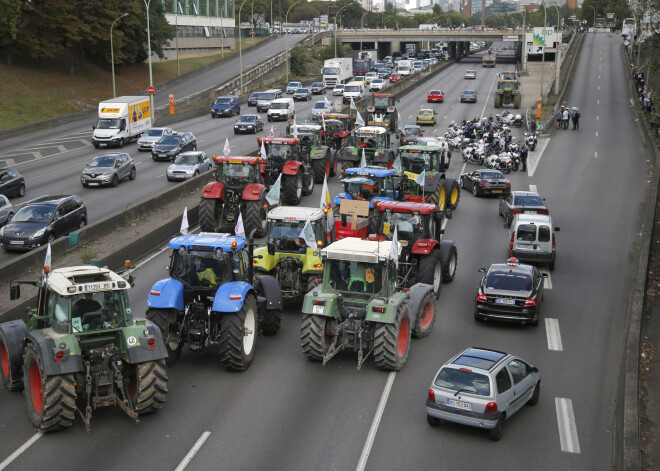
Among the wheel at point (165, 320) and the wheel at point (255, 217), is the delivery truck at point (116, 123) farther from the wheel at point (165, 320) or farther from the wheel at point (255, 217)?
the wheel at point (165, 320)

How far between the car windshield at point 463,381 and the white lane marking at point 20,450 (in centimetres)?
702

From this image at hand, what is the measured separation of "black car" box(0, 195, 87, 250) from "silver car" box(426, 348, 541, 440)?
17203 millimetres

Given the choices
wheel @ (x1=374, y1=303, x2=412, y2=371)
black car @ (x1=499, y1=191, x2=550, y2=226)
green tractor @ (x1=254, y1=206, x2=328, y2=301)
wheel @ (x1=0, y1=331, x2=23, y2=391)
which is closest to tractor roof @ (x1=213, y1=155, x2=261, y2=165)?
green tractor @ (x1=254, y1=206, x2=328, y2=301)

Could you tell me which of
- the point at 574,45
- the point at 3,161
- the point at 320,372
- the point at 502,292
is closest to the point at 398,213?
the point at 502,292

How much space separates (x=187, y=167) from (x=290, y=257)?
20.2m

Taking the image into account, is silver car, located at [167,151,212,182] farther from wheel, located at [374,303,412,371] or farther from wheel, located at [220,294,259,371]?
wheel, located at [374,303,412,371]

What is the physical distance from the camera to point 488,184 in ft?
121

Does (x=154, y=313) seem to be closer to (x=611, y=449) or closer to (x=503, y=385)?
(x=503, y=385)

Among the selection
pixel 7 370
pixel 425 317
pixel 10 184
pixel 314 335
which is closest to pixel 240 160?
pixel 425 317

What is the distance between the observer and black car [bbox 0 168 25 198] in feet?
115

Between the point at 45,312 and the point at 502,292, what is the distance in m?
11.2

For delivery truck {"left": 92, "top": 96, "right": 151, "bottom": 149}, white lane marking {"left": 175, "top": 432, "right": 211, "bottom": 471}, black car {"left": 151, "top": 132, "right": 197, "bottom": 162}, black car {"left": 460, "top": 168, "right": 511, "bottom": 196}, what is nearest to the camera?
white lane marking {"left": 175, "top": 432, "right": 211, "bottom": 471}

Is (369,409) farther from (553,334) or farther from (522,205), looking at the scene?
(522,205)

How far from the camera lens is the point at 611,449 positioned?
1420 centimetres
